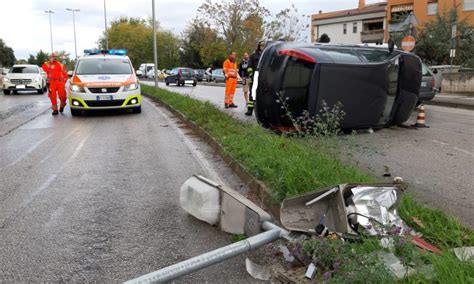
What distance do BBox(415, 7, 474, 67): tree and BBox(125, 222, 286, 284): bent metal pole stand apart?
31.0 m

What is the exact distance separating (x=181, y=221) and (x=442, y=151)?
547 cm

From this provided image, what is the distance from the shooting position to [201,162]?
23.9 ft

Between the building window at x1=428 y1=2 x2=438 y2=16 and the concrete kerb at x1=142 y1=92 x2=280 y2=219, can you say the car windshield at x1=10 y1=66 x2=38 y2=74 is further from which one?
the building window at x1=428 y1=2 x2=438 y2=16

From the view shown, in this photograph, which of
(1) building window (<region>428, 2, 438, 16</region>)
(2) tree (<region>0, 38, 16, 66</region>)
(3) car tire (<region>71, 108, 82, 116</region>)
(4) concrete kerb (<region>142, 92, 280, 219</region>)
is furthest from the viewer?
(2) tree (<region>0, 38, 16, 66</region>)

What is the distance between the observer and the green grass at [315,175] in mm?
2940

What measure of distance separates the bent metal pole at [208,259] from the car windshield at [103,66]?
11477mm

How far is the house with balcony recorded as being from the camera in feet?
189

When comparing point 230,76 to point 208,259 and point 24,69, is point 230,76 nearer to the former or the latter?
point 208,259

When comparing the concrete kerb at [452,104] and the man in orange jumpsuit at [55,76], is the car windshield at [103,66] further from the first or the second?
the concrete kerb at [452,104]

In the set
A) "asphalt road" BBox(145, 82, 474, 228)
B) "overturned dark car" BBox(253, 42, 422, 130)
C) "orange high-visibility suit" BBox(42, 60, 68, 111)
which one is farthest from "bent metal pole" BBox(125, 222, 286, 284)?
"orange high-visibility suit" BBox(42, 60, 68, 111)

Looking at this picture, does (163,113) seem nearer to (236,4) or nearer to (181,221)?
(181,221)

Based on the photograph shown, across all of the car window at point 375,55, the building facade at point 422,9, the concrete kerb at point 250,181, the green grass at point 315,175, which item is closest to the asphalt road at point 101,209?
the concrete kerb at point 250,181

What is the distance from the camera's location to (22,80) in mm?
25938

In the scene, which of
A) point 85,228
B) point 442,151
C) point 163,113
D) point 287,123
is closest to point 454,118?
point 442,151
